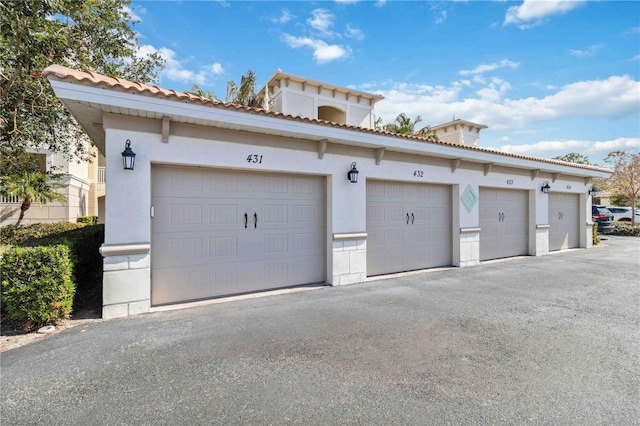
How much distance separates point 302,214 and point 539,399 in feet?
15.1

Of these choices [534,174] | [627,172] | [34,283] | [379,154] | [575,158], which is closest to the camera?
[34,283]

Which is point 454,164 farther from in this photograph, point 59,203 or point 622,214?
point 622,214

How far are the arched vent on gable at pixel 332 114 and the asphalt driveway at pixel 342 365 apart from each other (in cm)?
1437

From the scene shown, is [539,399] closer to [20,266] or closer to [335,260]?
[335,260]

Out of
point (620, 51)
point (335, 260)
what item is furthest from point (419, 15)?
point (335, 260)

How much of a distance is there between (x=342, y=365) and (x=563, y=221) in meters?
12.8

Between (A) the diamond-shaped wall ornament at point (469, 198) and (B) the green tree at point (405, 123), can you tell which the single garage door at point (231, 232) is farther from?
(B) the green tree at point (405, 123)

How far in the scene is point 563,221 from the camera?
11.6 m

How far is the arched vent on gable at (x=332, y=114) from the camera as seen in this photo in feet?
57.6

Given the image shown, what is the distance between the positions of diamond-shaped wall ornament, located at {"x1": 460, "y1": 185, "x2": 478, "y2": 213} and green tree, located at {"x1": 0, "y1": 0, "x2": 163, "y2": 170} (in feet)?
31.8

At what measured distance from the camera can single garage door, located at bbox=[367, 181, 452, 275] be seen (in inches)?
280

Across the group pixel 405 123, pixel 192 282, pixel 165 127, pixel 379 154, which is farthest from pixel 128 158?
pixel 405 123

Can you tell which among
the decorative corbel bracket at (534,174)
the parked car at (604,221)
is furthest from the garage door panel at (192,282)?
the parked car at (604,221)

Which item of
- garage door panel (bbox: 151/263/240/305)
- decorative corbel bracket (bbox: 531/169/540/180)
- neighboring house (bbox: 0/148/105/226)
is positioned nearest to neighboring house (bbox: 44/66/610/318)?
garage door panel (bbox: 151/263/240/305)
